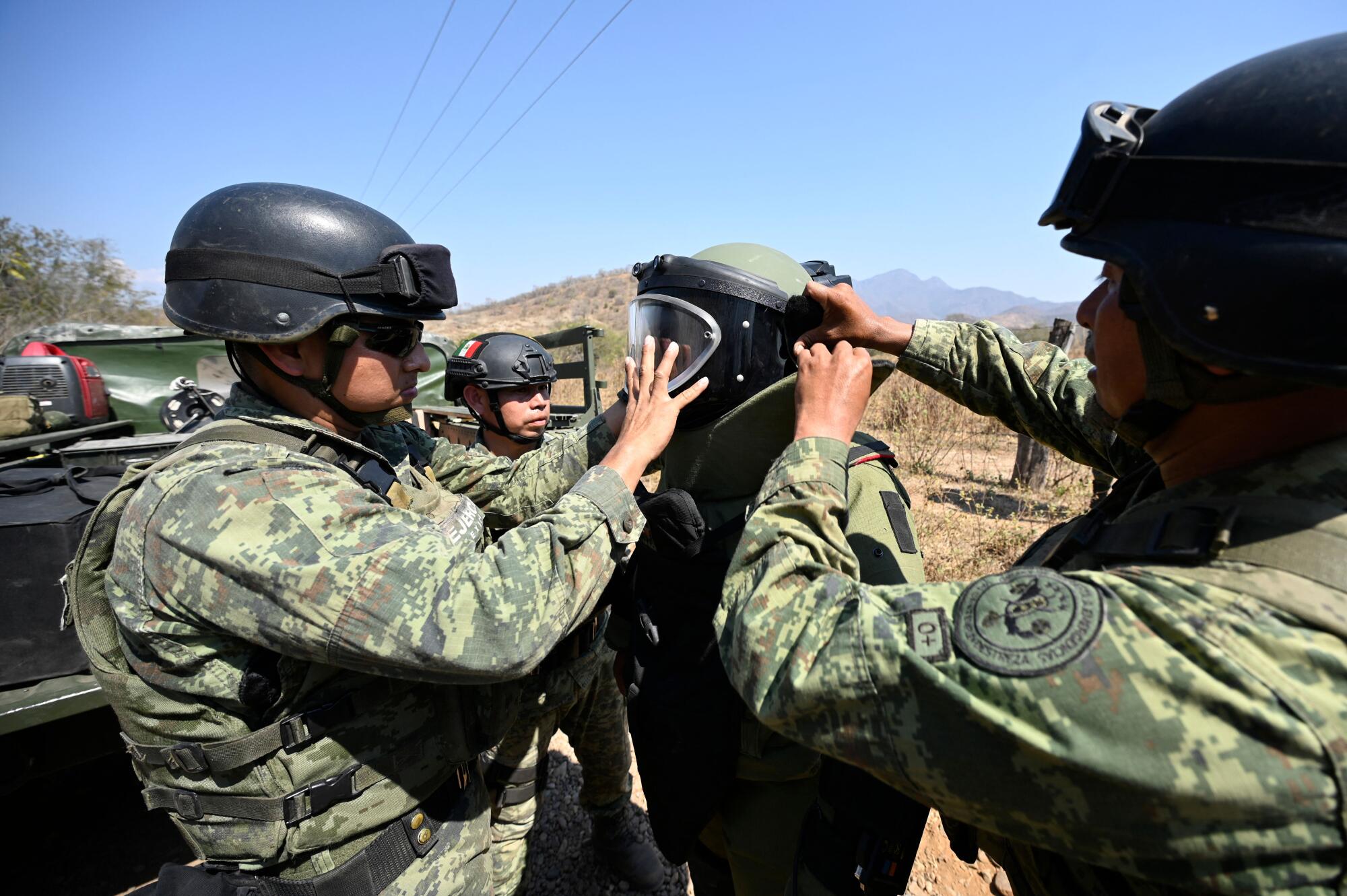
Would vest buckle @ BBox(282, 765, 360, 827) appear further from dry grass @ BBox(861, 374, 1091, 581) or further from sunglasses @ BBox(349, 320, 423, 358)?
dry grass @ BBox(861, 374, 1091, 581)

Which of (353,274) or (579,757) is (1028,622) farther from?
(579,757)

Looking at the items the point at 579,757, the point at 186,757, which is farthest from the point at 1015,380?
the point at 579,757

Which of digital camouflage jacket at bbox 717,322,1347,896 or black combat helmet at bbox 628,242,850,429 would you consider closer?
digital camouflage jacket at bbox 717,322,1347,896

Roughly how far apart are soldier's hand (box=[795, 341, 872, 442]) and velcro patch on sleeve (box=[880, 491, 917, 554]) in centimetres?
30

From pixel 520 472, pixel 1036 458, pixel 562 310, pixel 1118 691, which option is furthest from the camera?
pixel 562 310

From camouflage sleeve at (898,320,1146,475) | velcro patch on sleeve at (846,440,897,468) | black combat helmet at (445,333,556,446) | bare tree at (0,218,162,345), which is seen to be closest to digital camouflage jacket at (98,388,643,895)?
velcro patch on sleeve at (846,440,897,468)

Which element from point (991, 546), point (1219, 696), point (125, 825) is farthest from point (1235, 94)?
point (125, 825)

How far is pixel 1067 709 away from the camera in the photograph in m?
0.80

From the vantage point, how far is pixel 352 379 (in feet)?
5.65

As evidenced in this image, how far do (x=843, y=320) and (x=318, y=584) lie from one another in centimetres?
131

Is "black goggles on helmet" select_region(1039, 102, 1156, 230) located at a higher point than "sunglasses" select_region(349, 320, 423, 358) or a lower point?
higher

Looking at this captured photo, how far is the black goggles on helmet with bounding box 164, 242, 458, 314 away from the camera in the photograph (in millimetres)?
1609

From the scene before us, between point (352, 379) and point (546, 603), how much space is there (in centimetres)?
87

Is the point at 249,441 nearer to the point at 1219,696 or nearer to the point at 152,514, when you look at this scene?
the point at 152,514
